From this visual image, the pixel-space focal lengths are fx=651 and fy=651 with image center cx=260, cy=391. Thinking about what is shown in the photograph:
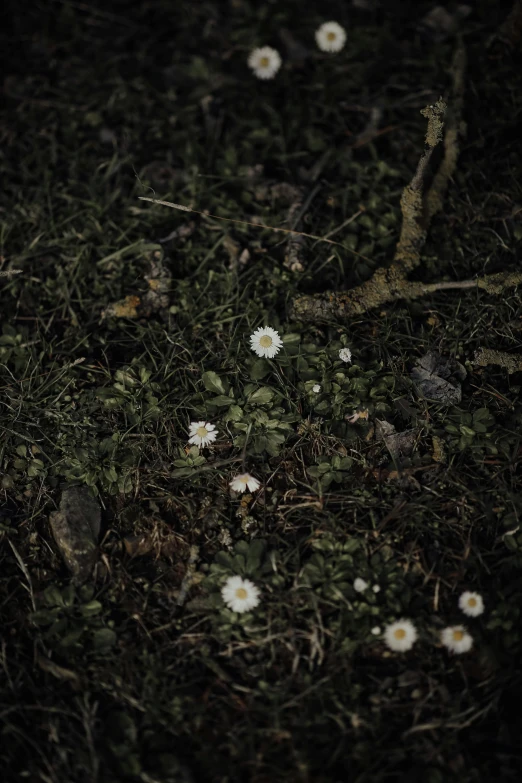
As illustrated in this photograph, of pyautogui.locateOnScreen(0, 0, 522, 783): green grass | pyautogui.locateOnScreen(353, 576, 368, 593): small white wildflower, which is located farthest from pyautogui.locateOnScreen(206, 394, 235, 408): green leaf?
pyautogui.locateOnScreen(353, 576, 368, 593): small white wildflower

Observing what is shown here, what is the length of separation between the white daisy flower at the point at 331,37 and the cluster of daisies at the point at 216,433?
1.79 meters

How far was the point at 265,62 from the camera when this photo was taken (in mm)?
3477

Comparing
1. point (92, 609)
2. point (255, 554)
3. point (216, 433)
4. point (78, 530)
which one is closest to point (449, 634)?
point (255, 554)

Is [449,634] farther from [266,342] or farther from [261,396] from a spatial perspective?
[266,342]

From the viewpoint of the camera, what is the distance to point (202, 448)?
2506mm

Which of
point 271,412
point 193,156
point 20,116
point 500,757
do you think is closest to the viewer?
point 500,757

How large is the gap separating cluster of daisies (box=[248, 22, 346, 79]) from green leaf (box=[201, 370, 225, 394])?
1.85m

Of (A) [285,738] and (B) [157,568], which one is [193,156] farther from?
(A) [285,738]

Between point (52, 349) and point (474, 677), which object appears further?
point (52, 349)

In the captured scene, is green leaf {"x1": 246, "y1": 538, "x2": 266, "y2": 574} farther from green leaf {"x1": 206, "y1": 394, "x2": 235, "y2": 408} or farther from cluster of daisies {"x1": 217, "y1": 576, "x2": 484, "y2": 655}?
green leaf {"x1": 206, "y1": 394, "x2": 235, "y2": 408}

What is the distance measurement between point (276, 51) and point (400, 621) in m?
2.95

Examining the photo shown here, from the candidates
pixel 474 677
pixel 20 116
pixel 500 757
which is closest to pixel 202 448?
pixel 474 677

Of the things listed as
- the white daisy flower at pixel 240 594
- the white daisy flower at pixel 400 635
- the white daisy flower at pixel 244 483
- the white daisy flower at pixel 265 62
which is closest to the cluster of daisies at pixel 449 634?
the white daisy flower at pixel 400 635

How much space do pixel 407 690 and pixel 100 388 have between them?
157 cm
